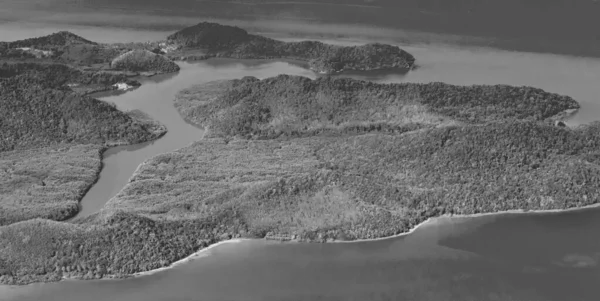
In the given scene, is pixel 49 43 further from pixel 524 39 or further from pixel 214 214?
pixel 524 39

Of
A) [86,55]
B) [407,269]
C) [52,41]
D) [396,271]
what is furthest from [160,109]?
[407,269]

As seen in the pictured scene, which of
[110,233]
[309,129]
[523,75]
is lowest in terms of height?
[110,233]

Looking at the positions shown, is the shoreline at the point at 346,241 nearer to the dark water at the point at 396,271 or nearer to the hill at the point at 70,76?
the dark water at the point at 396,271

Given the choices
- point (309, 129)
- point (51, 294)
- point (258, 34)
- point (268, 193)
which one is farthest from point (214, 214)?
point (258, 34)

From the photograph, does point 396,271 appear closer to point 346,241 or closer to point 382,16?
point 346,241

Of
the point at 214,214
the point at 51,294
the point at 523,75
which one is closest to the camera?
the point at 51,294

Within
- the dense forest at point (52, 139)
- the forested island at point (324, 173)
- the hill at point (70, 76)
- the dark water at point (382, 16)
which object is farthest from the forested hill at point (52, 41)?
the forested island at point (324, 173)

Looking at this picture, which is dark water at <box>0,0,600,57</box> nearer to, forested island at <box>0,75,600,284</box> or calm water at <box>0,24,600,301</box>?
forested island at <box>0,75,600,284</box>
